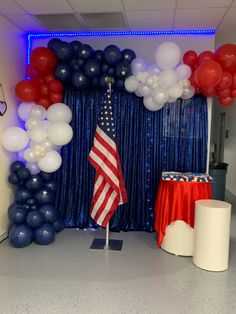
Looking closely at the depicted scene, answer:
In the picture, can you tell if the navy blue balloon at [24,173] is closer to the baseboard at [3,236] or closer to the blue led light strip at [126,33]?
the baseboard at [3,236]

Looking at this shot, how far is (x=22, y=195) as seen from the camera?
12.5 ft

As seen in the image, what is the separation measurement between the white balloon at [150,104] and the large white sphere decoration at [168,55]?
45 cm

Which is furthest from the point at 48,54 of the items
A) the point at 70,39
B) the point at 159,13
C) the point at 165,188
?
the point at 165,188

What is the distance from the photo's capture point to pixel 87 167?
434 cm

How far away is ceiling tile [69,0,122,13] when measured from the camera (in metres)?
3.26

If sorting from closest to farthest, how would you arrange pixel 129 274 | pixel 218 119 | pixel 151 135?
pixel 129 274
pixel 151 135
pixel 218 119

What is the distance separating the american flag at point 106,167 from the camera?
3.64 m

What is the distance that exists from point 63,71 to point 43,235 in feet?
6.81

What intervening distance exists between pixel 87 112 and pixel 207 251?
2435 millimetres

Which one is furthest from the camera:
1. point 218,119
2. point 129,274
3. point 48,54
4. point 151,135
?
point 218,119

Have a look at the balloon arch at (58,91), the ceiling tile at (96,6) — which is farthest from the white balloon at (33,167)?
the ceiling tile at (96,6)

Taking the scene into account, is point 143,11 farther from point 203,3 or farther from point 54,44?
point 54,44

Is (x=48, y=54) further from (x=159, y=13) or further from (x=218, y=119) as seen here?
(x=218, y=119)

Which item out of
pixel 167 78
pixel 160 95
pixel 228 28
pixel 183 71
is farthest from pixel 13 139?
pixel 228 28
